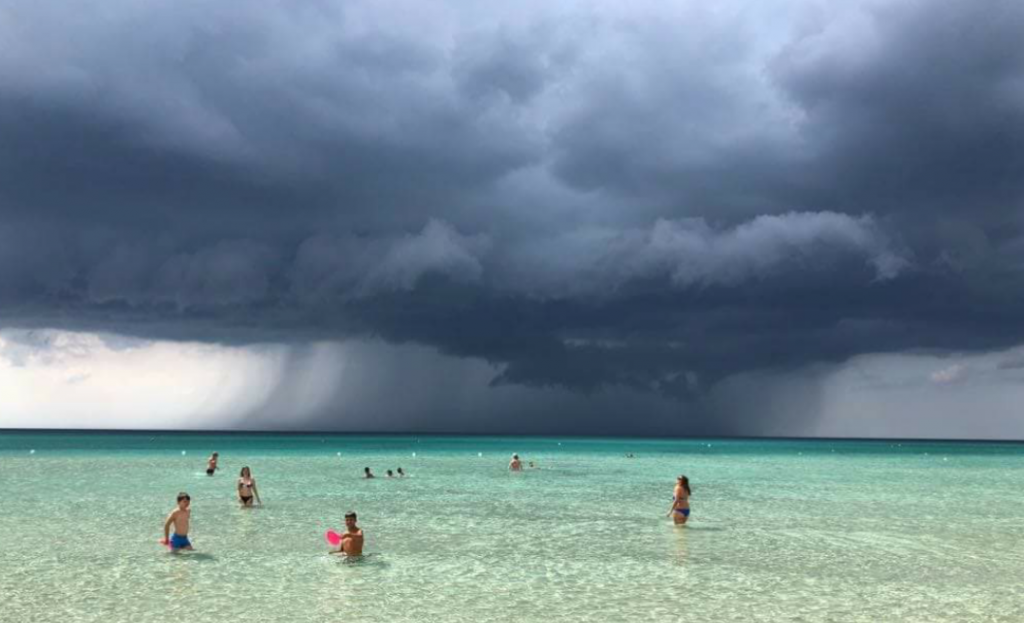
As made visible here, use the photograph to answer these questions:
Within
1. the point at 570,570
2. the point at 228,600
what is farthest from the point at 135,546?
the point at 570,570

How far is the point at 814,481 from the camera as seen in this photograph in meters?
57.5

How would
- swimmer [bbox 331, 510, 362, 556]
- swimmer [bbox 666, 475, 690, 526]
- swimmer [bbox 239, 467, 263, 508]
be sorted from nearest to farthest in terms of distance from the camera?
swimmer [bbox 331, 510, 362, 556] < swimmer [bbox 666, 475, 690, 526] < swimmer [bbox 239, 467, 263, 508]

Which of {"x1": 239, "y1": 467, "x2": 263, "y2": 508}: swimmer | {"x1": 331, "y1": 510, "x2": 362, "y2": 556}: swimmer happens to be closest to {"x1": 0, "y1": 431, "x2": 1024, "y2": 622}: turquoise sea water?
{"x1": 331, "y1": 510, "x2": 362, "y2": 556}: swimmer

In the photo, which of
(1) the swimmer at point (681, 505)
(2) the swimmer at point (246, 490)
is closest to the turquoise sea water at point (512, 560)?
(1) the swimmer at point (681, 505)

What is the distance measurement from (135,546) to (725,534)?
707 inches

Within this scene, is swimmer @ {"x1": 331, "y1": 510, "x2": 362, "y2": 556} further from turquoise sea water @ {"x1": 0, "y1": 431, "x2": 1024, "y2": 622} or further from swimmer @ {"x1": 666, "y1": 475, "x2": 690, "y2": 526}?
swimmer @ {"x1": 666, "y1": 475, "x2": 690, "y2": 526}

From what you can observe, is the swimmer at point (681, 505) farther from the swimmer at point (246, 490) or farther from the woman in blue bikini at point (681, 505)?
the swimmer at point (246, 490)

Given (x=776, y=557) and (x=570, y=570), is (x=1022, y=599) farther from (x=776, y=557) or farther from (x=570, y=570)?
(x=570, y=570)

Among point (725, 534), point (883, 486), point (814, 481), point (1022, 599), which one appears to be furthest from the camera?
point (814, 481)

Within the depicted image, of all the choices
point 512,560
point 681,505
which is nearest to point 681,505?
point 681,505

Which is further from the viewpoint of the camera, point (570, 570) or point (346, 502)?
point (346, 502)

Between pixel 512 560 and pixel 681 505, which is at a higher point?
pixel 681 505

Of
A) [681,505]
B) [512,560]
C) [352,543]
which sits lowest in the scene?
[512,560]

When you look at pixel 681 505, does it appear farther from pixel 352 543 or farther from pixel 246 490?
pixel 246 490
